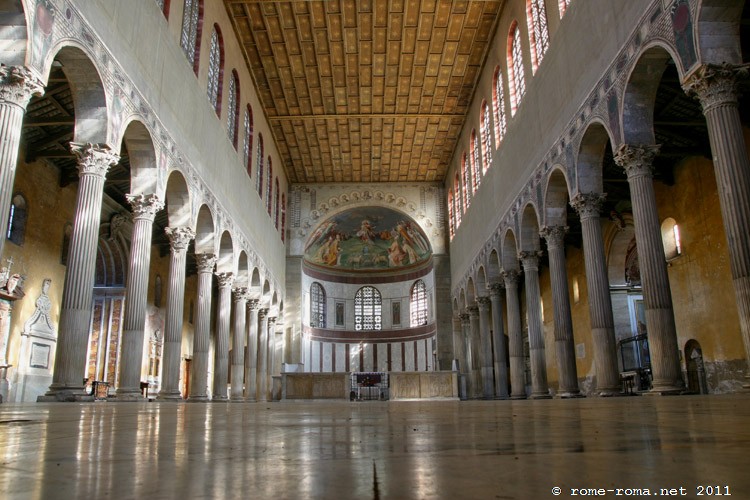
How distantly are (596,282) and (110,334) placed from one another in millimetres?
18447

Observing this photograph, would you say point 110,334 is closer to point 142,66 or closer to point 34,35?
point 142,66

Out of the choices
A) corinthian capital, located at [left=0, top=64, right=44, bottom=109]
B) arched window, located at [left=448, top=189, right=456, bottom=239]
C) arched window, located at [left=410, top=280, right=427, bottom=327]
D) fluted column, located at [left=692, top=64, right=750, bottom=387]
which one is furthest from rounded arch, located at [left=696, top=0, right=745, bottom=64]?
arched window, located at [left=410, top=280, right=427, bottom=327]

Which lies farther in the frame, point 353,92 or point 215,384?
point 353,92

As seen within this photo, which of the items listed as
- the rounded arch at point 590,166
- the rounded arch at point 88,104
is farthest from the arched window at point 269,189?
the rounded arch at point 590,166

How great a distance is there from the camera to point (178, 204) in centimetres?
1705

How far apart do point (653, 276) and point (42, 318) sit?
1661 centimetres

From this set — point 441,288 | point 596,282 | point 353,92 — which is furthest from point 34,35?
point 441,288

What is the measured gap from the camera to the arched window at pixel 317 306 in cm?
4166

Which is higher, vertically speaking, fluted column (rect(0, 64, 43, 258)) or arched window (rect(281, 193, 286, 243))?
arched window (rect(281, 193, 286, 243))

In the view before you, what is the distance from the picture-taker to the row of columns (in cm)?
877

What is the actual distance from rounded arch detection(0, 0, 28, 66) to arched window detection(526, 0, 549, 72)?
12826mm

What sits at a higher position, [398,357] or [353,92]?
[353,92]

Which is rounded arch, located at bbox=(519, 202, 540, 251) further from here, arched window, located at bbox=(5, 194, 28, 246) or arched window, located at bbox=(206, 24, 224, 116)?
arched window, located at bbox=(5, 194, 28, 246)

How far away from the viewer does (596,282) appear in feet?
45.1
